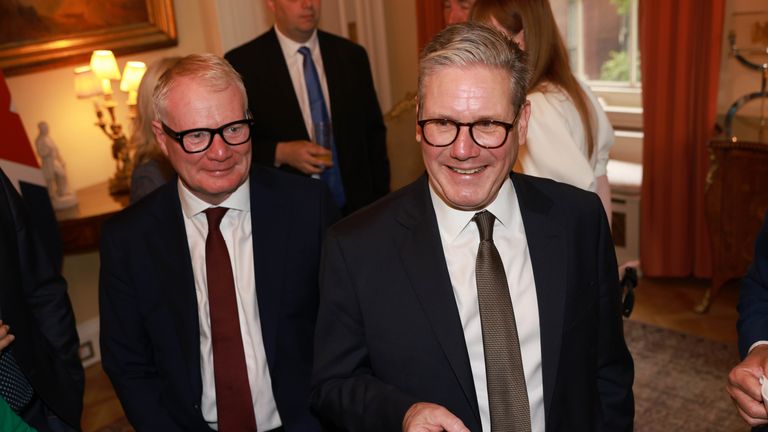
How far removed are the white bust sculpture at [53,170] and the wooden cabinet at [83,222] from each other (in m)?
Answer: 0.06

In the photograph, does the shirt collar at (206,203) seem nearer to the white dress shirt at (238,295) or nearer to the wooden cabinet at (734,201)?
the white dress shirt at (238,295)

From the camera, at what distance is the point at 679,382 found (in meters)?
4.05

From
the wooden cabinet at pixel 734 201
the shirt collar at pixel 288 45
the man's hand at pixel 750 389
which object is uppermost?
the shirt collar at pixel 288 45

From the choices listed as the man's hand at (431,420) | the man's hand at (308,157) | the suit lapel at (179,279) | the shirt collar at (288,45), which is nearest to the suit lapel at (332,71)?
the shirt collar at (288,45)

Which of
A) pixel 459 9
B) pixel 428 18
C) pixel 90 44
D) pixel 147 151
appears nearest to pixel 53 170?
pixel 90 44

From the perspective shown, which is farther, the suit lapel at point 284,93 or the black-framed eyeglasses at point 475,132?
the suit lapel at point 284,93

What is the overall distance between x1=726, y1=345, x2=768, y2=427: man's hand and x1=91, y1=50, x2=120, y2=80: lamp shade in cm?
370

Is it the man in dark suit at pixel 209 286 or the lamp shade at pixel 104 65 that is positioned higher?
the lamp shade at pixel 104 65

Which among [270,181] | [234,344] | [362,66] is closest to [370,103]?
[362,66]

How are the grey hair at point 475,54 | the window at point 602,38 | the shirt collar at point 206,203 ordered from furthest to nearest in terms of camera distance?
the window at point 602,38 < the shirt collar at point 206,203 < the grey hair at point 475,54

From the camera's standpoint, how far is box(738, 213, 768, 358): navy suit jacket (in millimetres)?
1900

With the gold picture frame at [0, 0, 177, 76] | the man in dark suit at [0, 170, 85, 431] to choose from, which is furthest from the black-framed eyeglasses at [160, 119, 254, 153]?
the gold picture frame at [0, 0, 177, 76]

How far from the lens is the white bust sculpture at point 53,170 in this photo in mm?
4332

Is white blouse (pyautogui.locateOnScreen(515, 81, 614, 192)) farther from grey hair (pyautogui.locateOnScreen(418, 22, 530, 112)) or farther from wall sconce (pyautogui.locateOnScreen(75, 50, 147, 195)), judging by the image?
wall sconce (pyautogui.locateOnScreen(75, 50, 147, 195))
